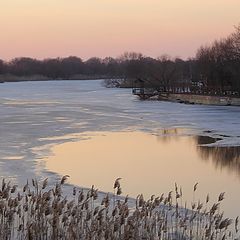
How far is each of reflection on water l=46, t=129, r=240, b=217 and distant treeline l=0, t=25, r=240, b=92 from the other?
30419 millimetres

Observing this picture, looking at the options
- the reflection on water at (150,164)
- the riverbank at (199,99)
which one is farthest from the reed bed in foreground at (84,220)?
the riverbank at (199,99)

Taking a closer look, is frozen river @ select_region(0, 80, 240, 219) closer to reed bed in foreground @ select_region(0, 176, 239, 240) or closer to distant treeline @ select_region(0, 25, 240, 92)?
reed bed in foreground @ select_region(0, 176, 239, 240)

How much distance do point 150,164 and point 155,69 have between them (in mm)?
59117

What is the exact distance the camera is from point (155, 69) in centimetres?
7312

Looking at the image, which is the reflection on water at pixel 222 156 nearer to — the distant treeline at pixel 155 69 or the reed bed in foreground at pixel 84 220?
the reed bed in foreground at pixel 84 220

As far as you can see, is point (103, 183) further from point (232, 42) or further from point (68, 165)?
point (232, 42)

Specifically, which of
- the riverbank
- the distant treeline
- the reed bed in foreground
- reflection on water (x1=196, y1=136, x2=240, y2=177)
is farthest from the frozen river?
the distant treeline

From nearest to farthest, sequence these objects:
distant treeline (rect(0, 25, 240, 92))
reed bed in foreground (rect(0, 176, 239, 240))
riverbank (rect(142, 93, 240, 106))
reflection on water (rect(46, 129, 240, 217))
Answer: reed bed in foreground (rect(0, 176, 239, 240)) < reflection on water (rect(46, 129, 240, 217)) < riverbank (rect(142, 93, 240, 106)) < distant treeline (rect(0, 25, 240, 92))

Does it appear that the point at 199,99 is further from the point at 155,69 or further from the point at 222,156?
the point at 222,156

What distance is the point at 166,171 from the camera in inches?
533

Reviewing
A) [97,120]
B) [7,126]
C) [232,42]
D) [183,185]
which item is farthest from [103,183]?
[232,42]

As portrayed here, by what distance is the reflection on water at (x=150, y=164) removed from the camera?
1162 centimetres

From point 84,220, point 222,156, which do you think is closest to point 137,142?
point 222,156

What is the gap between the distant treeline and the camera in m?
52.6
